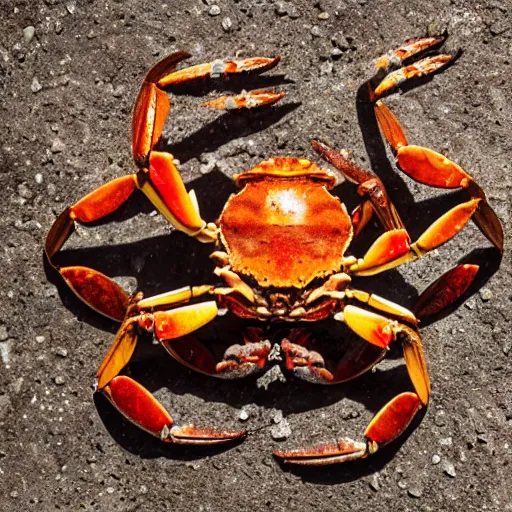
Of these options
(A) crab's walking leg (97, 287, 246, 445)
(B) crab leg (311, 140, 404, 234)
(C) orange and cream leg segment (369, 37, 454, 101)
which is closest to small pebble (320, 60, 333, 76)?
(C) orange and cream leg segment (369, 37, 454, 101)

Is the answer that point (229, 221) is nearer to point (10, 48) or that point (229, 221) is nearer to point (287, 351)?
point (287, 351)

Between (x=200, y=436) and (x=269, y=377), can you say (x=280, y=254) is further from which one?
(x=200, y=436)

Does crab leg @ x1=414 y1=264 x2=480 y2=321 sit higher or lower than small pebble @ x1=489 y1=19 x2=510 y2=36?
lower

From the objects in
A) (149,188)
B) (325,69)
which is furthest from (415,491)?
(325,69)

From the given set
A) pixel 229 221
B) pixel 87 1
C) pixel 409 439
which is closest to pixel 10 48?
pixel 87 1

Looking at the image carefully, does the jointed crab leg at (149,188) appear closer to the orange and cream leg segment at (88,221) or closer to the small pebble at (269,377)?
the orange and cream leg segment at (88,221)

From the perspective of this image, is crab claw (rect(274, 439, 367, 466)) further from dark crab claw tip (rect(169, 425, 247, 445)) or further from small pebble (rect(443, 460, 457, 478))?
small pebble (rect(443, 460, 457, 478))

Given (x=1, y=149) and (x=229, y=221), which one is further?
(x=1, y=149)
